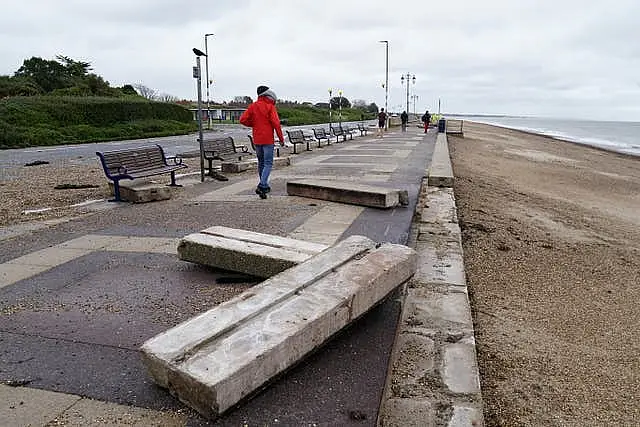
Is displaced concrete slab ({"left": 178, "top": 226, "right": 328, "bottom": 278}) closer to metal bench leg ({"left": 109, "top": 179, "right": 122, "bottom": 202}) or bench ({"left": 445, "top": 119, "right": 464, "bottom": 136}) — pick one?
metal bench leg ({"left": 109, "top": 179, "right": 122, "bottom": 202})

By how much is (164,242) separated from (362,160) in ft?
33.6

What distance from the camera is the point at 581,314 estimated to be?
5.14 metres

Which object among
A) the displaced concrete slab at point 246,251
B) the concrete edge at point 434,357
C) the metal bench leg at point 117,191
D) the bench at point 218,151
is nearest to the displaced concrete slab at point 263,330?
the concrete edge at point 434,357

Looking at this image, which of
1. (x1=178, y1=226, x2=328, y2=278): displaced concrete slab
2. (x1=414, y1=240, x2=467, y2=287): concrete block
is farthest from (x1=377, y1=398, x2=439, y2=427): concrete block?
(x1=414, y1=240, x2=467, y2=287): concrete block

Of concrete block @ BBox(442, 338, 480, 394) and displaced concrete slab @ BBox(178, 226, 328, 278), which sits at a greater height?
displaced concrete slab @ BBox(178, 226, 328, 278)

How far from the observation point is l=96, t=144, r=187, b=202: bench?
8.50 m

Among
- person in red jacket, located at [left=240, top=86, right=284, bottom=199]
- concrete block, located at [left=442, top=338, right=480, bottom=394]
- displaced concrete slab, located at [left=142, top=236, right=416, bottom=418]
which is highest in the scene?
person in red jacket, located at [left=240, top=86, right=284, bottom=199]

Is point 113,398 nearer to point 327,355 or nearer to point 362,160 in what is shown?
point 327,355

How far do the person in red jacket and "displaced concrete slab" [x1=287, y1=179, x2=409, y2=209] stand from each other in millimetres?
504

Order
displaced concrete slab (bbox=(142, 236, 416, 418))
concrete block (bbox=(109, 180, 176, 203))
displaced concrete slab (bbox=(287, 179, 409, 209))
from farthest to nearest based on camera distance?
concrete block (bbox=(109, 180, 176, 203)), displaced concrete slab (bbox=(287, 179, 409, 209)), displaced concrete slab (bbox=(142, 236, 416, 418))

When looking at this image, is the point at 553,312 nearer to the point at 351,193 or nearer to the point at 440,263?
the point at 440,263

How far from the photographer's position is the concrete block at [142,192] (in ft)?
27.6

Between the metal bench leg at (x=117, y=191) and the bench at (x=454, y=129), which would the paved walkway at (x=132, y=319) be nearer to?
the metal bench leg at (x=117, y=191)

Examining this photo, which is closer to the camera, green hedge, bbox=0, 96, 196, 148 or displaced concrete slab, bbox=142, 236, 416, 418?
displaced concrete slab, bbox=142, 236, 416, 418
